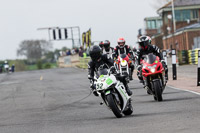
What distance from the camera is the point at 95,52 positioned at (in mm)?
10711

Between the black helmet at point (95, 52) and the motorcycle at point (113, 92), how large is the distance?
0.41 meters

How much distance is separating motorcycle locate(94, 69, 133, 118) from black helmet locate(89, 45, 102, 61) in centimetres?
41

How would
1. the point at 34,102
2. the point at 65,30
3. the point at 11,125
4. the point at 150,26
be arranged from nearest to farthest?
the point at 11,125
the point at 34,102
the point at 65,30
the point at 150,26

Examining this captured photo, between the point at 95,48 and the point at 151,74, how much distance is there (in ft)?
8.33

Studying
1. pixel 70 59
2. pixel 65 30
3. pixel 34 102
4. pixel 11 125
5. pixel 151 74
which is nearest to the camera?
pixel 11 125

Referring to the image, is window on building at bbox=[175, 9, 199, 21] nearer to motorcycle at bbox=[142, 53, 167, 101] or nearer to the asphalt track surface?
the asphalt track surface

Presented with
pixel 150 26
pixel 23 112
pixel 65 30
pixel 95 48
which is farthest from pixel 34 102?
pixel 150 26

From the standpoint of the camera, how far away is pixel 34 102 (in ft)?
53.9

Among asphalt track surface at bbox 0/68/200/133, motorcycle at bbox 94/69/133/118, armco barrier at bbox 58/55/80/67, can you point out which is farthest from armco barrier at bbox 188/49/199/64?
motorcycle at bbox 94/69/133/118

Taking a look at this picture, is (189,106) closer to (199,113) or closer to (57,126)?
(199,113)

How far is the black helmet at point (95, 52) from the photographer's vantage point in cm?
1068

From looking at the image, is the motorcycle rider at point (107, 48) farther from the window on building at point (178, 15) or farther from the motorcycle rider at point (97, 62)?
the window on building at point (178, 15)

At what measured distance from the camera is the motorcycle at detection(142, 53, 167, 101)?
12.6m

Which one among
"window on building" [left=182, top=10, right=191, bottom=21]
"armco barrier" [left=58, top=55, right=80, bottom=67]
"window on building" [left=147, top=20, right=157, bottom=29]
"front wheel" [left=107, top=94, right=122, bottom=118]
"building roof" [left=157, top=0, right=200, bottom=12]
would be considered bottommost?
"armco barrier" [left=58, top=55, right=80, bottom=67]
